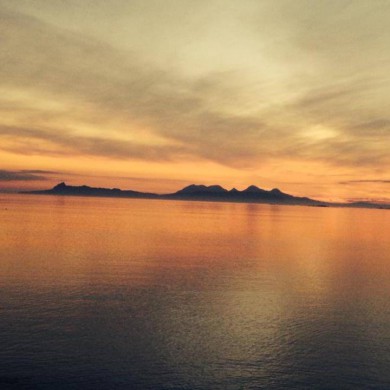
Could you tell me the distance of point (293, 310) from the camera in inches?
953

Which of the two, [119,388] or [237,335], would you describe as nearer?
[119,388]

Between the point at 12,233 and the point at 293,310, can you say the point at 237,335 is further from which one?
the point at 12,233

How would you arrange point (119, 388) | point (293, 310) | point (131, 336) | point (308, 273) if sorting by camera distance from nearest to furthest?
point (119, 388), point (131, 336), point (293, 310), point (308, 273)

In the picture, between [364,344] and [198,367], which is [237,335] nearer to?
[198,367]

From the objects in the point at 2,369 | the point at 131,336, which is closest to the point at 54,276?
the point at 131,336

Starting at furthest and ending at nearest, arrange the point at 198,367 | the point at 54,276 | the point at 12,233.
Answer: the point at 12,233 → the point at 54,276 → the point at 198,367

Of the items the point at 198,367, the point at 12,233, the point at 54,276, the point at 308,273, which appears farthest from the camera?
the point at 12,233

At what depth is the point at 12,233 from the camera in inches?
2432

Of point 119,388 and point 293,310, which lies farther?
point 293,310

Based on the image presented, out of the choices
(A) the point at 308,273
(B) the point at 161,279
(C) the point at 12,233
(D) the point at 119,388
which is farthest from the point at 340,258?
(C) the point at 12,233

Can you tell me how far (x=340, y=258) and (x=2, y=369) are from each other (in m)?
38.8

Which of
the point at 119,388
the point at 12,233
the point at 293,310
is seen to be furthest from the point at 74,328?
the point at 12,233

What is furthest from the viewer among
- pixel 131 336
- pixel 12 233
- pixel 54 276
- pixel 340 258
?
pixel 12 233

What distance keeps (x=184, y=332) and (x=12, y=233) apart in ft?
162
